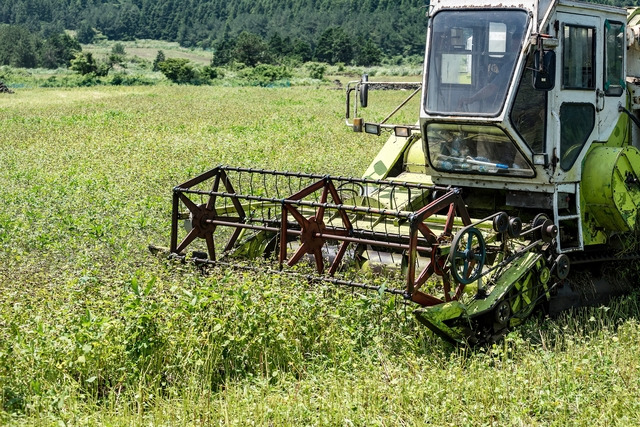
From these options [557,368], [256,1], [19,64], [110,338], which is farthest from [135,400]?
[256,1]

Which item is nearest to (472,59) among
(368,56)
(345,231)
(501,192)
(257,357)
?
(501,192)

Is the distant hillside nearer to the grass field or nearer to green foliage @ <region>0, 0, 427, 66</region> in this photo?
green foliage @ <region>0, 0, 427, 66</region>

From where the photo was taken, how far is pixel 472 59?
25.8 ft

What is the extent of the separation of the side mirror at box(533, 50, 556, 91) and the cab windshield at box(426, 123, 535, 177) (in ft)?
1.89

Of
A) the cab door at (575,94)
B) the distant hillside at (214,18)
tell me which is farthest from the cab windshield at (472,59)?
the distant hillside at (214,18)

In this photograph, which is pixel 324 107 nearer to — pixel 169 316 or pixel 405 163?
pixel 405 163

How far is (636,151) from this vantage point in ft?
27.8

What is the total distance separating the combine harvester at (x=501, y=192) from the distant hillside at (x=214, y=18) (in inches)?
4105

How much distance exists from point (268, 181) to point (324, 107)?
1905 cm

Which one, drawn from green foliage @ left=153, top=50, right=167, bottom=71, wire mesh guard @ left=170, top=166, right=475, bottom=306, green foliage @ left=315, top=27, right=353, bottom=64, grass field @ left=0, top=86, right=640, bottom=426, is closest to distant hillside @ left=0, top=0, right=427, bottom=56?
green foliage @ left=315, top=27, right=353, bottom=64

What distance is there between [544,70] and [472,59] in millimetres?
780

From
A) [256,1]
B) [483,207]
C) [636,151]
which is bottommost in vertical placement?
[483,207]

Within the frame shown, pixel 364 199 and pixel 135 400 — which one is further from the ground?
pixel 364 199

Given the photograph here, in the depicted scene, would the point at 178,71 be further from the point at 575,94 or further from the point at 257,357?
the point at 257,357
